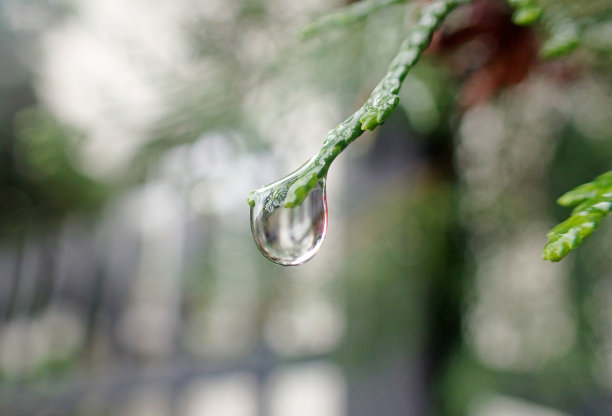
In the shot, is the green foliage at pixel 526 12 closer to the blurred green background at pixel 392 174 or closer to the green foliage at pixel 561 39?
the green foliage at pixel 561 39

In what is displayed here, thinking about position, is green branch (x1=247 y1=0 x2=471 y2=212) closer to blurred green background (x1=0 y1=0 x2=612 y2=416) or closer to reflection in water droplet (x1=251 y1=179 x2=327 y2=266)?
reflection in water droplet (x1=251 y1=179 x2=327 y2=266)

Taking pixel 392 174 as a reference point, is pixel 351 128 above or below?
below

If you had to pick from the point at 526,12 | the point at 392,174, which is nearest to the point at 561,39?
the point at 526,12

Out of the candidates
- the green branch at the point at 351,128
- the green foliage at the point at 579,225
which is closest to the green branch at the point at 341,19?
the green branch at the point at 351,128

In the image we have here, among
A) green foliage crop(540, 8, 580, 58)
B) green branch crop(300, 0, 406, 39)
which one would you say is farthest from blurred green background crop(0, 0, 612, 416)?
green branch crop(300, 0, 406, 39)

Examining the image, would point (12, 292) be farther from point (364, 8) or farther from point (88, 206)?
point (364, 8)

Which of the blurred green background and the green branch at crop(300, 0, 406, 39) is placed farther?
the blurred green background

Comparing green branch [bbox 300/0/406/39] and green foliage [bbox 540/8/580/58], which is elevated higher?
green branch [bbox 300/0/406/39]

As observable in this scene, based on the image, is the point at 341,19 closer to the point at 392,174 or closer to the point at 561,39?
the point at 561,39
